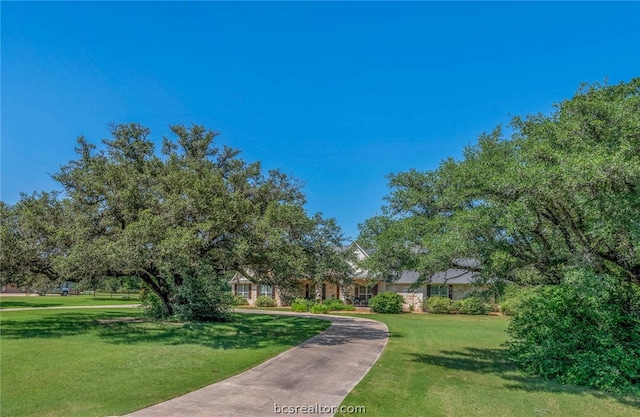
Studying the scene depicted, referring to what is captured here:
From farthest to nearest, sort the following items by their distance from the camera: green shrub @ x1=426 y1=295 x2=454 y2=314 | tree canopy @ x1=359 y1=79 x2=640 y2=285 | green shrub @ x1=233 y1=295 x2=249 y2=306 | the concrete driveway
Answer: green shrub @ x1=233 y1=295 x2=249 y2=306 < green shrub @ x1=426 y1=295 x2=454 y2=314 < tree canopy @ x1=359 y1=79 x2=640 y2=285 < the concrete driveway

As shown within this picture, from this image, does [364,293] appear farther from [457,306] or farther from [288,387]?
[288,387]

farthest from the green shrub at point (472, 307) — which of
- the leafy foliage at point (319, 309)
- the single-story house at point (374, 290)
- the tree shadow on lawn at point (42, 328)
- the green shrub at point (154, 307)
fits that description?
the tree shadow on lawn at point (42, 328)

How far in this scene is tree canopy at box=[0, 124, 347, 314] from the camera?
1487cm

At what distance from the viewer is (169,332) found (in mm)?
16828

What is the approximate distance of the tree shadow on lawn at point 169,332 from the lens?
581 inches

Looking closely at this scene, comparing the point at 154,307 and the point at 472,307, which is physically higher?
the point at 154,307

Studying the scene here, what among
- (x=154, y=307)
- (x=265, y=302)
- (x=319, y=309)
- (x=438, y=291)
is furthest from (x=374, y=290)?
(x=154, y=307)

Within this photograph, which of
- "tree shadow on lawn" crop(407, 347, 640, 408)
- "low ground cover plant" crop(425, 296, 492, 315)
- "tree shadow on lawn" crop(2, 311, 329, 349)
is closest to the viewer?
"tree shadow on lawn" crop(407, 347, 640, 408)

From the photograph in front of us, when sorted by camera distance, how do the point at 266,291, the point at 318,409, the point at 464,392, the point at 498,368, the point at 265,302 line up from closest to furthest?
the point at 318,409 < the point at 464,392 < the point at 498,368 < the point at 265,302 < the point at 266,291

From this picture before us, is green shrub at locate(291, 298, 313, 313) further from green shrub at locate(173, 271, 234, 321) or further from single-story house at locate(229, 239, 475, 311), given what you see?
green shrub at locate(173, 271, 234, 321)

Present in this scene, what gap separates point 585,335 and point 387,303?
2137cm

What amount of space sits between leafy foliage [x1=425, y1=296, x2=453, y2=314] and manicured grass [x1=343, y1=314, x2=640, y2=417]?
18364mm

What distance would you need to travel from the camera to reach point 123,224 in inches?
669

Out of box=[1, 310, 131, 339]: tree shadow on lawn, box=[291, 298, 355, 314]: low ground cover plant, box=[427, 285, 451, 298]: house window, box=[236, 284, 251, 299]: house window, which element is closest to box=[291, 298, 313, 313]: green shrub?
box=[291, 298, 355, 314]: low ground cover plant
